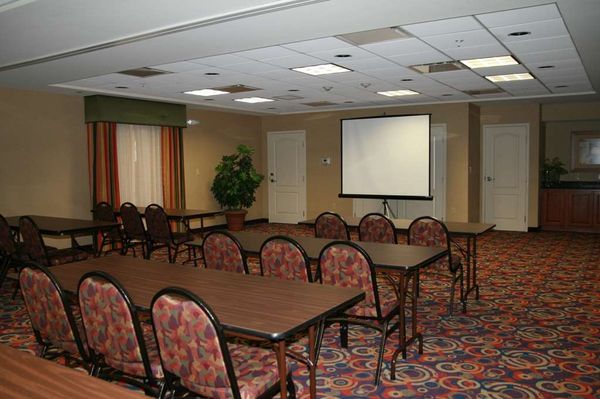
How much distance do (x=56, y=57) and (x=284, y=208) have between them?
295 inches

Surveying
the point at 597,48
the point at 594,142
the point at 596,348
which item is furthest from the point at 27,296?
the point at 594,142

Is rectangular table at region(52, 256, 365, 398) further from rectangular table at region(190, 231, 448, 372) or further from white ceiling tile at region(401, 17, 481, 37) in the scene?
white ceiling tile at region(401, 17, 481, 37)

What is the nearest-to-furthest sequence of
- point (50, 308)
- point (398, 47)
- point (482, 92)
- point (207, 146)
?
point (50, 308) < point (398, 47) < point (482, 92) < point (207, 146)

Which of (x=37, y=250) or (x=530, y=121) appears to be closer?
(x=37, y=250)

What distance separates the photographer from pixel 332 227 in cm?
570


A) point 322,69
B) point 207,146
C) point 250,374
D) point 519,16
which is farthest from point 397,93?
point 250,374

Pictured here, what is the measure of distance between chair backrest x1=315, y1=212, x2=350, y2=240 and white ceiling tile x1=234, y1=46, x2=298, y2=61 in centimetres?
174

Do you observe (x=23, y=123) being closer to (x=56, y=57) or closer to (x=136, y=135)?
(x=136, y=135)

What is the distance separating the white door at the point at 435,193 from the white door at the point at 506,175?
1.19 m

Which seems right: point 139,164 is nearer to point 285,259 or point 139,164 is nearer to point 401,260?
point 285,259

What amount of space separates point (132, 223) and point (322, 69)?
132 inches

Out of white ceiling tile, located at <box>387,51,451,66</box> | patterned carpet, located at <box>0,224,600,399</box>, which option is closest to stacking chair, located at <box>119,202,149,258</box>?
patterned carpet, located at <box>0,224,600,399</box>

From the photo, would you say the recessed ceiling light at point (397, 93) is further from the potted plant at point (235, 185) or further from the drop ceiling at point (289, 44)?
the potted plant at point (235, 185)

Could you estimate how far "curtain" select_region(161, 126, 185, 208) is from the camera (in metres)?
9.91
